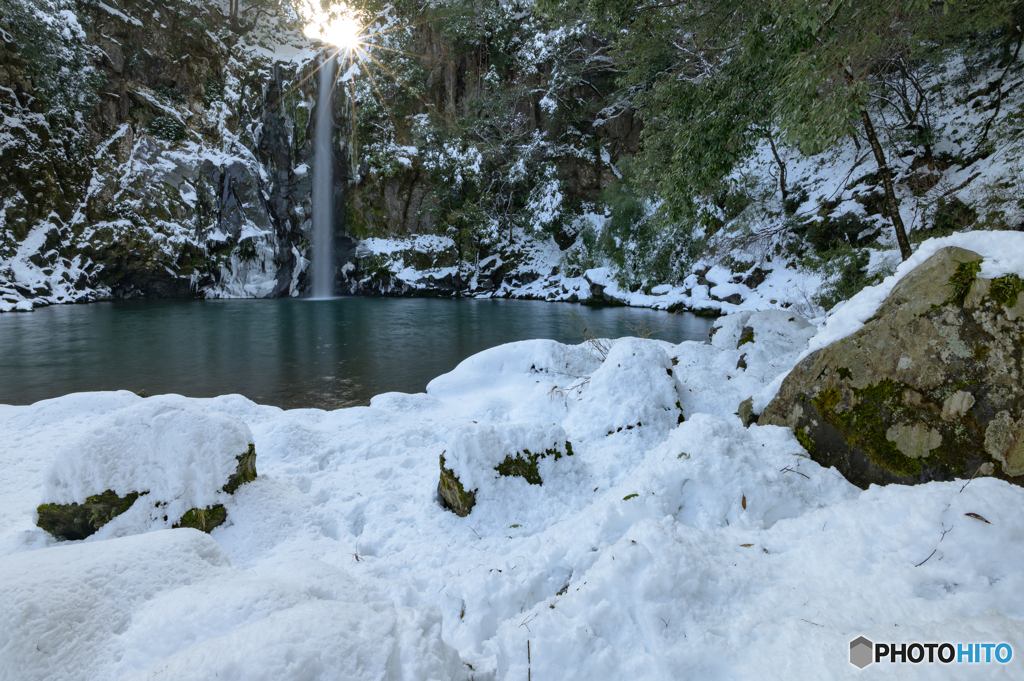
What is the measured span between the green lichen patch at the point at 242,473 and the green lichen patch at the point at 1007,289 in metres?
5.10

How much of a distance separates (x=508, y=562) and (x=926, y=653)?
Result: 5.69ft

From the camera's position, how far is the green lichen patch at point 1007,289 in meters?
2.44

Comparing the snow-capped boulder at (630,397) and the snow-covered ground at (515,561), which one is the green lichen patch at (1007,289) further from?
the snow-capped boulder at (630,397)

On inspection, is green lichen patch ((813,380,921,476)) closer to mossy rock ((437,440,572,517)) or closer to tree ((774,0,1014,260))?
mossy rock ((437,440,572,517))

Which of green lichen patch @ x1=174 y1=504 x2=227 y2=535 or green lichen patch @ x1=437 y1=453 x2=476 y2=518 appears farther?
green lichen patch @ x1=437 y1=453 x2=476 y2=518

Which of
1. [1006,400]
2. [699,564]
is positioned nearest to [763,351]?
[1006,400]

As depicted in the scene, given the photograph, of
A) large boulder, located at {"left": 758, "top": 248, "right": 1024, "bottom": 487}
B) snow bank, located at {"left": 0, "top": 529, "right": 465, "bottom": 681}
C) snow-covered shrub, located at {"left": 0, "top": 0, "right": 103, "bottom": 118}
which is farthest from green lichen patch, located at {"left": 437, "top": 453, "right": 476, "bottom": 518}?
snow-covered shrub, located at {"left": 0, "top": 0, "right": 103, "bottom": 118}

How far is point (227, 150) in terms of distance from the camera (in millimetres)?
26844

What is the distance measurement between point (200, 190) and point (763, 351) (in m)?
30.8

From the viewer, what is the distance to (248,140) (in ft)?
93.3

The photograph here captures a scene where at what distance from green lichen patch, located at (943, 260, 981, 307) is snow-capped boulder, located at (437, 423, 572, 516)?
8.99 ft

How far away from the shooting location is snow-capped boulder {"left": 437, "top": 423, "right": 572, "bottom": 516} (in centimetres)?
328

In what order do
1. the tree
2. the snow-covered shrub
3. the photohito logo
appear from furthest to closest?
the snow-covered shrub, the tree, the photohito logo

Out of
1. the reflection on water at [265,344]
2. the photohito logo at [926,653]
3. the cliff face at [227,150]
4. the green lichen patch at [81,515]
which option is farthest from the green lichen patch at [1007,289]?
the cliff face at [227,150]
